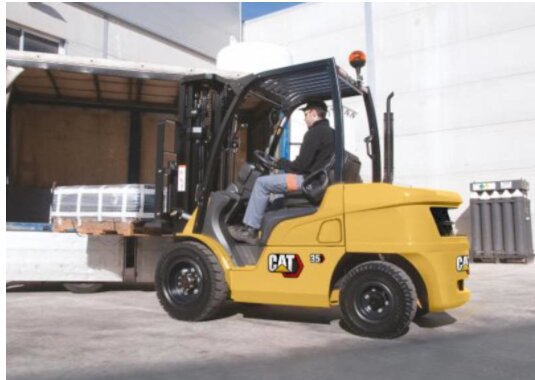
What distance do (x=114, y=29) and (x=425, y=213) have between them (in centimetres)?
1320

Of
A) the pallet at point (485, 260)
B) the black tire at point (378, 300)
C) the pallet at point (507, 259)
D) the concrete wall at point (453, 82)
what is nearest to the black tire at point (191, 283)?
the black tire at point (378, 300)

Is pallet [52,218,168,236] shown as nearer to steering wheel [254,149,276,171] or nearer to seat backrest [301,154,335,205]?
steering wheel [254,149,276,171]

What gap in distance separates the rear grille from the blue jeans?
1.17m

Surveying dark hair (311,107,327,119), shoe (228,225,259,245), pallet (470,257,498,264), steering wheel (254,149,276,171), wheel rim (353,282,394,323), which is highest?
dark hair (311,107,327,119)

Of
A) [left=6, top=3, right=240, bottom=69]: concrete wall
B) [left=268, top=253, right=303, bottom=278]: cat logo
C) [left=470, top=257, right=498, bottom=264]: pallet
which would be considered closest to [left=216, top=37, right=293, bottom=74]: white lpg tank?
[left=6, top=3, right=240, bottom=69]: concrete wall

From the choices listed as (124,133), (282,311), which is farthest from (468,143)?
(282,311)

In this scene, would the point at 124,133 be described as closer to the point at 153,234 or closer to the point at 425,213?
the point at 153,234

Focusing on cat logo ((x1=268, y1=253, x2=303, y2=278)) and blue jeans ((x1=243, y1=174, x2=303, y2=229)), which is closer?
cat logo ((x1=268, y1=253, x2=303, y2=278))

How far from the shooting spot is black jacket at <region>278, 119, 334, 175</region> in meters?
4.98

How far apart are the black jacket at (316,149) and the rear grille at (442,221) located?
1.02 m

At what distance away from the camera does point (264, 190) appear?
16.7 feet

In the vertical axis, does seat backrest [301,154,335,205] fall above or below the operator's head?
below

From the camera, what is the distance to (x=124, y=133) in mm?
10117

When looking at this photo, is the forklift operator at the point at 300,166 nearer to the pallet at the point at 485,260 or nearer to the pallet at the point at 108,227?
the pallet at the point at 108,227
